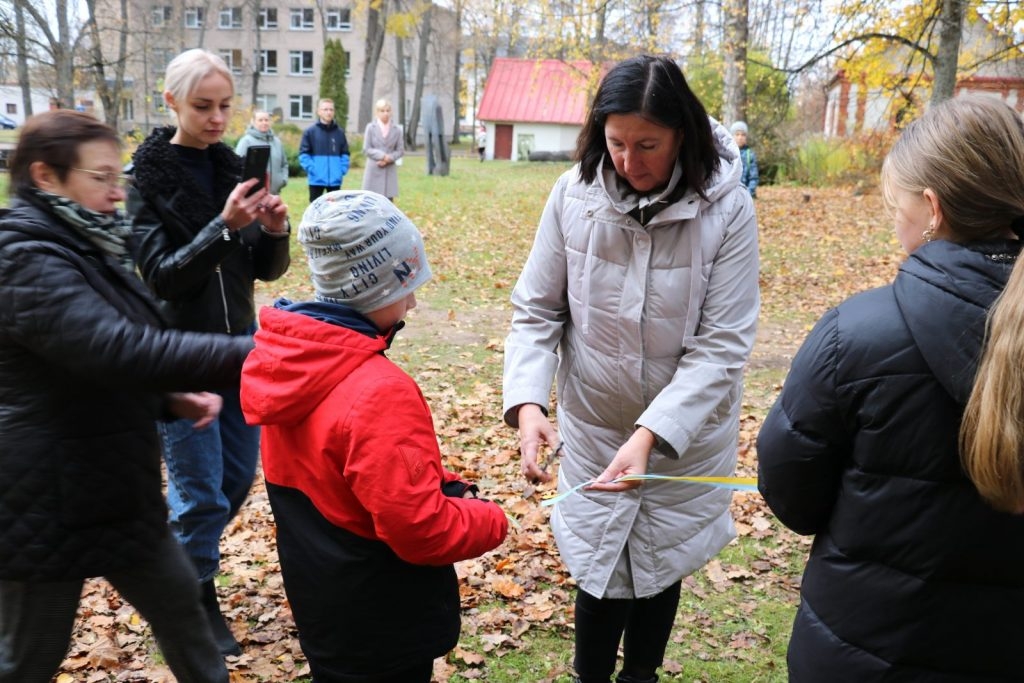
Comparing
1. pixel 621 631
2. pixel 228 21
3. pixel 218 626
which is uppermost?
pixel 228 21

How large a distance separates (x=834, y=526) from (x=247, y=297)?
2343 millimetres

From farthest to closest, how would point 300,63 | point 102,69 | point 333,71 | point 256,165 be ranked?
point 300,63 < point 333,71 < point 102,69 < point 256,165

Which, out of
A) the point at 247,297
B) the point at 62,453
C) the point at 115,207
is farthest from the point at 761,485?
the point at 247,297

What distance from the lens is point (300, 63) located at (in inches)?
2454

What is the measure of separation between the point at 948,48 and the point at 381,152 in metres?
8.31

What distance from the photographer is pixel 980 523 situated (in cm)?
172

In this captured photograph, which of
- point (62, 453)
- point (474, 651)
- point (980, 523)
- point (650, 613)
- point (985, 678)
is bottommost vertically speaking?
point (474, 651)

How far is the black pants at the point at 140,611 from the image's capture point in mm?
2400

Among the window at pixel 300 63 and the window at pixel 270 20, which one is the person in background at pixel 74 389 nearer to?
the window at pixel 300 63

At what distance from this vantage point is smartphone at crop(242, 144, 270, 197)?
3068mm

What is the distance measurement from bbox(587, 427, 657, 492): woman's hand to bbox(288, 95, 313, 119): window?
64735 millimetres

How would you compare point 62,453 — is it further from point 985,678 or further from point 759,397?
point 759,397

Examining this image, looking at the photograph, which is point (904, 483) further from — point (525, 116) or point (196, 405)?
point (525, 116)

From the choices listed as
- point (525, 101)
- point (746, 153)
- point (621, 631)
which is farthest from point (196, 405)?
point (525, 101)
